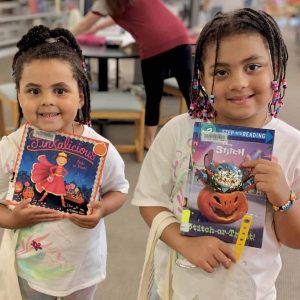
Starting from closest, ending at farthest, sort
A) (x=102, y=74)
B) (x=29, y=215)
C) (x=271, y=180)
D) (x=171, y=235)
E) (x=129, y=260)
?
(x=271, y=180)
(x=171, y=235)
(x=29, y=215)
(x=129, y=260)
(x=102, y=74)

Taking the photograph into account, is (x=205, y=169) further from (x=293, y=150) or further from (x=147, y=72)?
(x=147, y=72)

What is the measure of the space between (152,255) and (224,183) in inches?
10.0

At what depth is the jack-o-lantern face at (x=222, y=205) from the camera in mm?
823

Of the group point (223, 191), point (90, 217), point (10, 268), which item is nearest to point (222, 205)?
point (223, 191)

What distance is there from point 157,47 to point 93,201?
6.34 ft

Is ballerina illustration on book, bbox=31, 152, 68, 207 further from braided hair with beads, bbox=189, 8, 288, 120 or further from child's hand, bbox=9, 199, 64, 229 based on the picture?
braided hair with beads, bbox=189, 8, 288, 120

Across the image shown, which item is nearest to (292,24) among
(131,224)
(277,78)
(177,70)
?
(177,70)

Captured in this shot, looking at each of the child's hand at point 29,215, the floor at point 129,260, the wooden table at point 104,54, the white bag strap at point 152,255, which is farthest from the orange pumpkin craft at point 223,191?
the wooden table at point 104,54

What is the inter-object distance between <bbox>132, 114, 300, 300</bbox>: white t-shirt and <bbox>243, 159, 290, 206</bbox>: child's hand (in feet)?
0.21

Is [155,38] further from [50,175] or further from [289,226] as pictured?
[289,226]

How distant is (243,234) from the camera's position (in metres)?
0.83

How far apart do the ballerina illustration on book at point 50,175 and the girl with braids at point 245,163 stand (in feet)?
0.62

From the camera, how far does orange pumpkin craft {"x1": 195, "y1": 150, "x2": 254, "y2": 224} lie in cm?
81

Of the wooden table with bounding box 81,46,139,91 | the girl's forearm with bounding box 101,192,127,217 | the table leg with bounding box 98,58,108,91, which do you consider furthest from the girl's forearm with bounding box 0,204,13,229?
the table leg with bounding box 98,58,108,91
